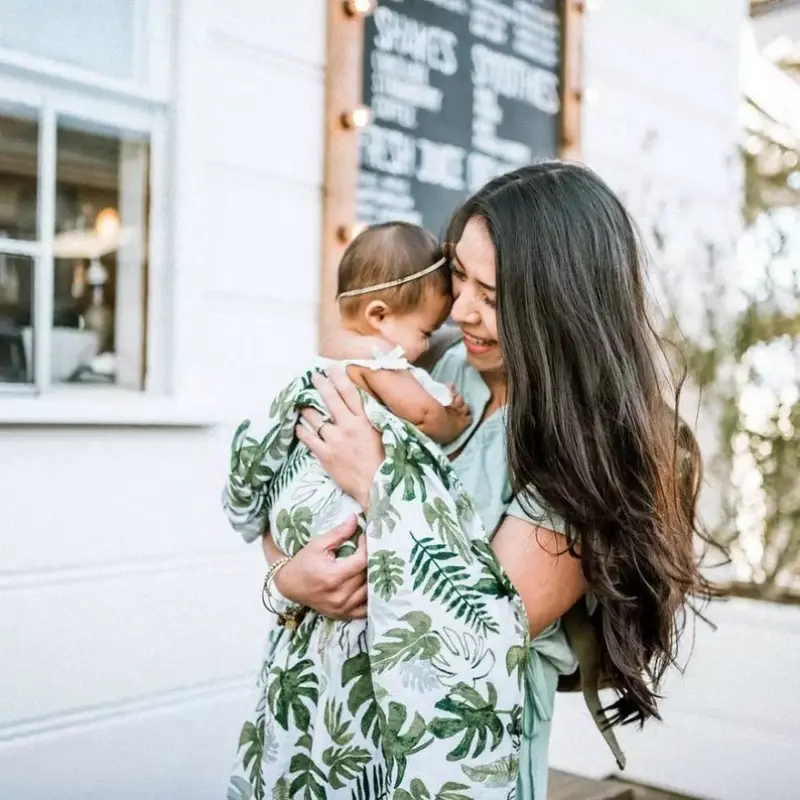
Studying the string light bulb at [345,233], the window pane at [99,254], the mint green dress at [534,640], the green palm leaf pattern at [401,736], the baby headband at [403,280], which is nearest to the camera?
the green palm leaf pattern at [401,736]

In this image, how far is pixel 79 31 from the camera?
2465 millimetres

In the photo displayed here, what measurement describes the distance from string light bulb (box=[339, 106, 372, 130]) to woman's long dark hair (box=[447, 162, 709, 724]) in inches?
65.4

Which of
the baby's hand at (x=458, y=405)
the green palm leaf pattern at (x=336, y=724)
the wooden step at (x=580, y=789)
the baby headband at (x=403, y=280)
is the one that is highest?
the baby headband at (x=403, y=280)

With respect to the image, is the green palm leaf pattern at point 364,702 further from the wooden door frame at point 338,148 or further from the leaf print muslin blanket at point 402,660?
the wooden door frame at point 338,148

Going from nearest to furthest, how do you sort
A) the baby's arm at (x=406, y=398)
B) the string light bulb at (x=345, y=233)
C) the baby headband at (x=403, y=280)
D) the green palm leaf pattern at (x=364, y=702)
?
the green palm leaf pattern at (x=364, y=702) → the baby's arm at (x=406, y=398) → the baby headband at (x=403, y=280) → the string light bulb at (x=345, y=233)

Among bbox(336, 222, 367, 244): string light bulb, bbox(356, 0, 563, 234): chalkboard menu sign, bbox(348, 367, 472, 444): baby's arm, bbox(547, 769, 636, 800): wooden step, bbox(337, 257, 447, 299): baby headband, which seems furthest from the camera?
bbox(356, 0, 563, 234): chalkboard menu sign

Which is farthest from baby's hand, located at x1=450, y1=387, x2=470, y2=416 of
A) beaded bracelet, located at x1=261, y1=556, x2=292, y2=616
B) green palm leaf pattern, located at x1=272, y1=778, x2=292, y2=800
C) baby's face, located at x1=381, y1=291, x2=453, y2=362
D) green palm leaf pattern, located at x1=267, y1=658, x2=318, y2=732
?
green palm leaf pattern, located at x1=272, y1=778, x2=292, y2=800

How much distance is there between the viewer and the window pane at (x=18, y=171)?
2.38 m

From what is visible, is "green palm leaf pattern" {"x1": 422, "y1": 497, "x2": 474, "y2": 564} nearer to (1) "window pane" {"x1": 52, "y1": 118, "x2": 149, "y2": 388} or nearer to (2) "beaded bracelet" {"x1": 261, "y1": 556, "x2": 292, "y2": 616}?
(2) "beaded bracelet" {"x1": 261, "y1": 556, "x2": 292, "y2": 616}

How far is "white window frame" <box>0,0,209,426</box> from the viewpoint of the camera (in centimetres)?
236

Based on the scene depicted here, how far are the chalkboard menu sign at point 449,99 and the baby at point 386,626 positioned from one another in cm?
172

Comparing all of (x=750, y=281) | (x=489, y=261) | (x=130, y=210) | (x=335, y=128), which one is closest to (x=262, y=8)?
(x=335, y=128)

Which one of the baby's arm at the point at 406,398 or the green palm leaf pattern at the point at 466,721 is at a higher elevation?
the baby's arm at the point at 406,398

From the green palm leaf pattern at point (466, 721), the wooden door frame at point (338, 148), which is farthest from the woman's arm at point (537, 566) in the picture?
the wooden door frame at point (338, 148)
